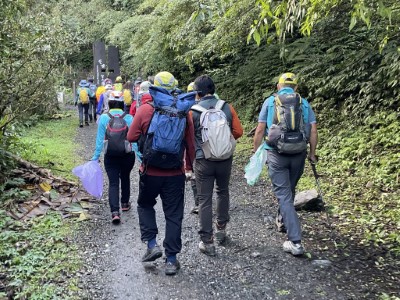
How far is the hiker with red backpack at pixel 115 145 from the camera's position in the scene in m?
5.98

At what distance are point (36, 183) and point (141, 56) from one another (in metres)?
12.3

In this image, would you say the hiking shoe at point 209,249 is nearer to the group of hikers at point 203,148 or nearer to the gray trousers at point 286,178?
the group of hikers at point 203,148

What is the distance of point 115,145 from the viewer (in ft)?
19.5

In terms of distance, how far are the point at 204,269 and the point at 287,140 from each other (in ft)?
5.56

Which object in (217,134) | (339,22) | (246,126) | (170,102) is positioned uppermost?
(339,22)

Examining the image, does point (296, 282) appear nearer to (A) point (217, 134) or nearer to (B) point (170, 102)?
(A) point (217, 134)

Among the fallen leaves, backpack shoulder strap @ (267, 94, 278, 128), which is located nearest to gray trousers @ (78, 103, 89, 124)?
the fallen leaves

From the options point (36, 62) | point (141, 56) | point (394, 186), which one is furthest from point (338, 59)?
point (141, 56)

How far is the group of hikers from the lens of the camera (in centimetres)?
438

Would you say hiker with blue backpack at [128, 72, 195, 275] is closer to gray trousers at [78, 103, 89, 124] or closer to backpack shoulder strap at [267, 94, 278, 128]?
backpack shoulder strap at [267, 94, 278, 128]

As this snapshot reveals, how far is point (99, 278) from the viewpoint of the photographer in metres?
4.51

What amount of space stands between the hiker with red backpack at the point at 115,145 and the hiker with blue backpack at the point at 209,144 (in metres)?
1.38

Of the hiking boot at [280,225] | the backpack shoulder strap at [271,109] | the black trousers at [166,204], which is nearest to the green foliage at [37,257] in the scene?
the black trousers at [166,204]

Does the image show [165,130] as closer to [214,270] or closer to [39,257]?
[214,270]
